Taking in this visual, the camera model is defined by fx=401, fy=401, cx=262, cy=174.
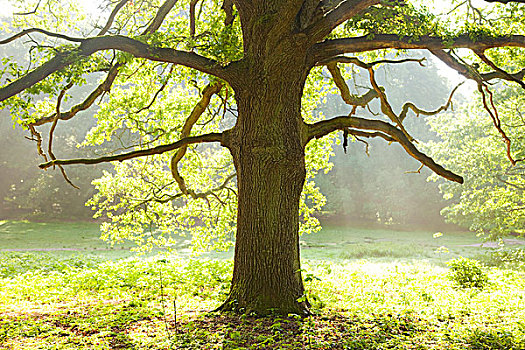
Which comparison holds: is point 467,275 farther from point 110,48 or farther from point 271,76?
point 110,48

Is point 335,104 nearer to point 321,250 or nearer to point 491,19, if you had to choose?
point 321,250

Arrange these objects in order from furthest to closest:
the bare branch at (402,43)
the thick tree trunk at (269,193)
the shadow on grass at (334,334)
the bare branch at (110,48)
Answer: the bare branch at (402,43), the thick tree trunk at (269,193), the bare branch at (110,48), the shadow on grass at (334,334)

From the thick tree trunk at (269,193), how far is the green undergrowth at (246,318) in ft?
1.02

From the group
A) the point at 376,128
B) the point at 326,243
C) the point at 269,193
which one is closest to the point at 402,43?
the point at 376,128

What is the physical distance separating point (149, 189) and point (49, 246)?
17.6 meters

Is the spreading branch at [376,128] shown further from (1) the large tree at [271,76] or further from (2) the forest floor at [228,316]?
(2) the forest floor at [228,316]

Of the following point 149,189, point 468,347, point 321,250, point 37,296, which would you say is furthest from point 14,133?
point 468,347

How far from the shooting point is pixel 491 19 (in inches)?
252

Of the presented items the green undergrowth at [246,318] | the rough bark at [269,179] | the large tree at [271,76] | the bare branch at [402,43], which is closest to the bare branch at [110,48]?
the large tree at [271,76]

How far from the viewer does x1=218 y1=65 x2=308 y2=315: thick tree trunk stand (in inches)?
194

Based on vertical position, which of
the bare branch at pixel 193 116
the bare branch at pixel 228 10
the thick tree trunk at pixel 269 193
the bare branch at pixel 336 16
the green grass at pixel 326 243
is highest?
the bare branch at pixel 228 10

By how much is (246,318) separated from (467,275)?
5204 millimetres

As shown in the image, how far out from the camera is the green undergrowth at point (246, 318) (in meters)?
3.89

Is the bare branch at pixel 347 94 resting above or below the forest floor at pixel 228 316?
above
